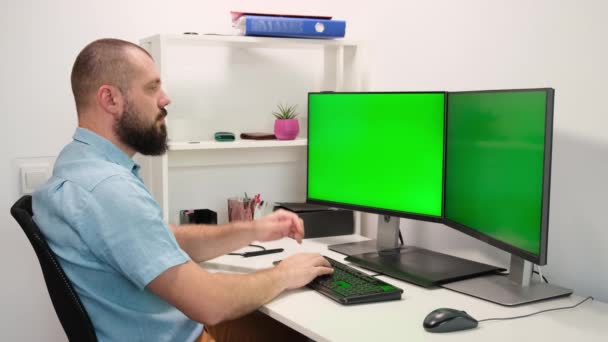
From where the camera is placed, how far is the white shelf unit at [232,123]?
2.34 m

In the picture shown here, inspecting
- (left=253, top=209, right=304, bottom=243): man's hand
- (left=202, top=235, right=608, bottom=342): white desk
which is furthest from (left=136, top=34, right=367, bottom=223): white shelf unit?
(left=202, top=235, right=608, bottom=342): white desk

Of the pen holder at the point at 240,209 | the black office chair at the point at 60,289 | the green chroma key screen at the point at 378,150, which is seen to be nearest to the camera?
the black office chair at the point at 60,289

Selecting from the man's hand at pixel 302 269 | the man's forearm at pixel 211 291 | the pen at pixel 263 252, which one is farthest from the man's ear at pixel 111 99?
the pen at pixel 263 252

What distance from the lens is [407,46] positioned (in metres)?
2.36

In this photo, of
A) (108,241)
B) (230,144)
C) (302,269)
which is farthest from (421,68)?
(108,241)

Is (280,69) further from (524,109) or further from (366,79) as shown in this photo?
(524,109)

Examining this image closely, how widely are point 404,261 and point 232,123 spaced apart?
923 mm

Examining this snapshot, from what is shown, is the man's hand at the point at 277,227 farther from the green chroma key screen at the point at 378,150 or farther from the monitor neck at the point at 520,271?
the monitor neck at the point at 520,271

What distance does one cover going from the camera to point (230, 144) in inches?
90.4

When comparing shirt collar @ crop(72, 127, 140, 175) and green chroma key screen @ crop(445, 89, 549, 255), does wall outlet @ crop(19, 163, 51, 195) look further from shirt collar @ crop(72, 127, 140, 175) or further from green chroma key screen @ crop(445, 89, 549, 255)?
green chroma key screen @ crop(445, 89, 549, 255)

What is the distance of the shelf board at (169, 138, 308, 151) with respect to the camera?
2.21 metres

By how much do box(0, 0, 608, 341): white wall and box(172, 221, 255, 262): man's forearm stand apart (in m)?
0.63

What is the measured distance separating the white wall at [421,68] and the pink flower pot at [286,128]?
1.19ft

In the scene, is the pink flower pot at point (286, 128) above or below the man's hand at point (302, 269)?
above
